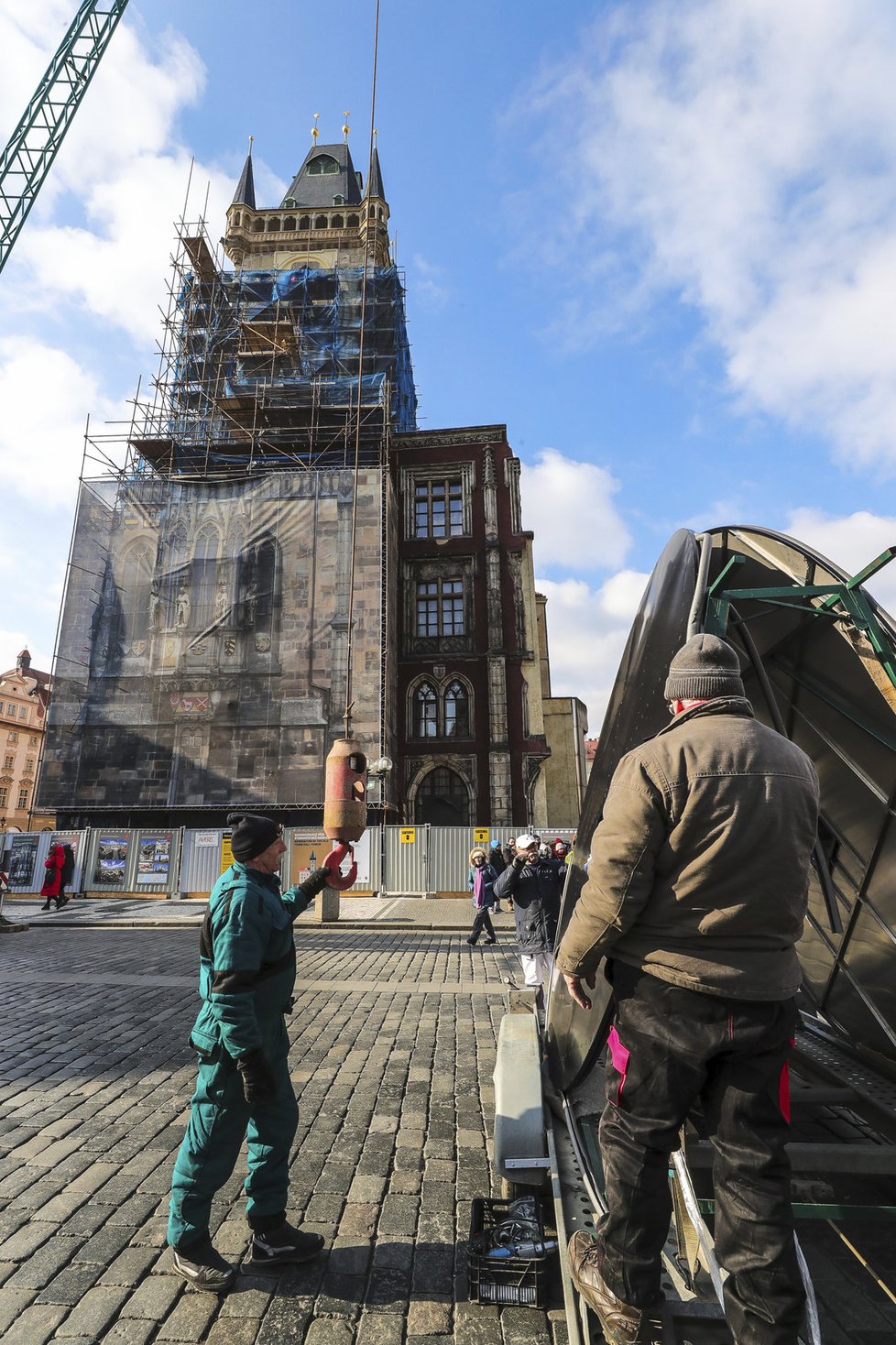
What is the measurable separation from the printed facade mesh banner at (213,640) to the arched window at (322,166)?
2882cm

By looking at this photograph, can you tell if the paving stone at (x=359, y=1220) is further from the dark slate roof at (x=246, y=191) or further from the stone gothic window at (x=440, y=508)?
the dark slate roof at (x=246, y=191)

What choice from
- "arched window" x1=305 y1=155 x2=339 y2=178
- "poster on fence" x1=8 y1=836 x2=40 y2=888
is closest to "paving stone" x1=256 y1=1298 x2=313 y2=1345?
"poster on fence" x1=8 y1=836 x2=40 y2=888

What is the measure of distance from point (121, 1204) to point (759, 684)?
4.00 m

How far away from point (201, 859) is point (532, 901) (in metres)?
14.7

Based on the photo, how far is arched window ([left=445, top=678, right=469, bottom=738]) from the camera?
27281mm

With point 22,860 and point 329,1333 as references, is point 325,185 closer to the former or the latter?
point 22,860

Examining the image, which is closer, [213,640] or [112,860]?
[112,860]

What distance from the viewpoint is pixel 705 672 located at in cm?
222

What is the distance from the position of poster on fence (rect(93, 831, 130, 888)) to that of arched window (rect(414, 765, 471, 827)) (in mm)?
10370

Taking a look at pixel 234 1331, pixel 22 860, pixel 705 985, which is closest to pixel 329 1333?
pixel 234 1331

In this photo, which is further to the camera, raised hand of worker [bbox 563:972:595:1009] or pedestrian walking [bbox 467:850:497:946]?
pedestrian walking [bbox 467:850:497:946]

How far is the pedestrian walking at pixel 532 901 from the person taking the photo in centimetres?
756

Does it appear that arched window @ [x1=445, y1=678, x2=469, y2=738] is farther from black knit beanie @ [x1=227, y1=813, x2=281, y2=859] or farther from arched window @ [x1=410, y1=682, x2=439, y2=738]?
black knit beanie @ [x1=227, y1=813, x2=281, y2=859]

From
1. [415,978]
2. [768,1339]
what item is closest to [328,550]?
[415,978]
